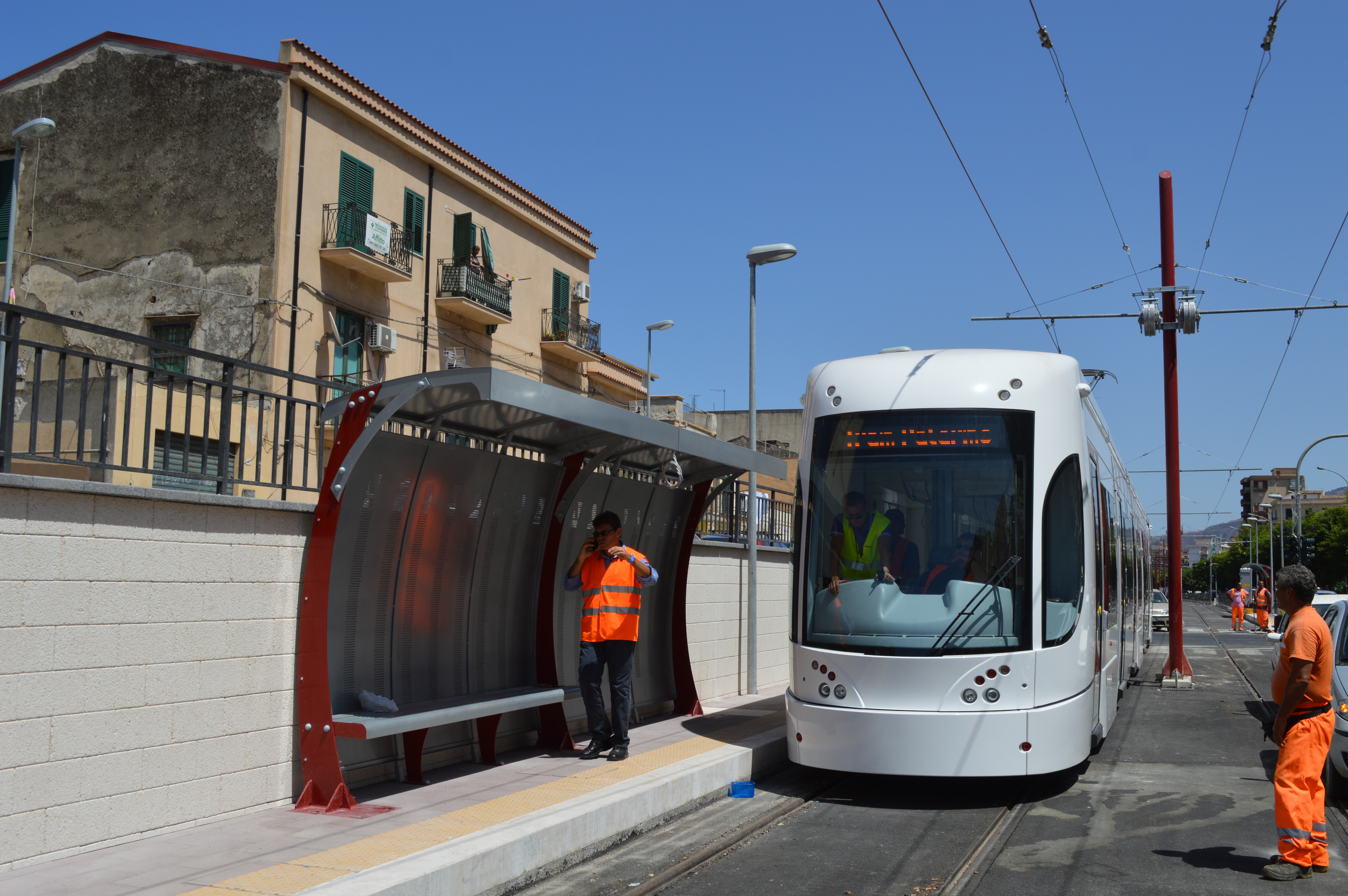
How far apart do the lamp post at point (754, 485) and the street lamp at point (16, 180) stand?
10.1 meters

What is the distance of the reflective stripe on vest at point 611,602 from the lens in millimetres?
8875

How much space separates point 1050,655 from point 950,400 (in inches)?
77.9

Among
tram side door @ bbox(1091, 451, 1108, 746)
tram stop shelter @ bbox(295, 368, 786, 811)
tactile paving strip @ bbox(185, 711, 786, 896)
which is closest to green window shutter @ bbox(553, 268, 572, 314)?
tram stop shelter @ bbox(295, 368, 786, 811)

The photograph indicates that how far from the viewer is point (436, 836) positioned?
602 centimetres

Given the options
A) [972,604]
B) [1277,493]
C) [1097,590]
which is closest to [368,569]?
[972,604]

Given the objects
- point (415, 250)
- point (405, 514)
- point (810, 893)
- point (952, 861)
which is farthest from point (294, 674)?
point (415, 250)

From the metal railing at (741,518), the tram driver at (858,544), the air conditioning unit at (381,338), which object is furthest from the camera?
the air conditioning unit at (381,338)

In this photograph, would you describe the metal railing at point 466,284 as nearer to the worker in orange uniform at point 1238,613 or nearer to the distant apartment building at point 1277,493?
the worker in orange uniform at point 1238,613

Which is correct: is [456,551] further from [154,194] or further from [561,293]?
[561,293]

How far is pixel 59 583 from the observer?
18.4 ft

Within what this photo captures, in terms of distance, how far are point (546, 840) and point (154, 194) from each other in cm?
2067

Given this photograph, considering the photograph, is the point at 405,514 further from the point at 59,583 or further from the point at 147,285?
the point at 147,285

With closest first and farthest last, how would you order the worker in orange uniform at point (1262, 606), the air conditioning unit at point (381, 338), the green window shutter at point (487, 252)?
the air conditioning unit at point (381, 338) < the green window shutter at point (487, 252) < the worker in orange uniform at point (1262, 606)

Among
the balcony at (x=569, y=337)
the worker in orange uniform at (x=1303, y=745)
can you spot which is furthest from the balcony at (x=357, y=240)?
the worker in orange uniform at (x=1303, y=745)
